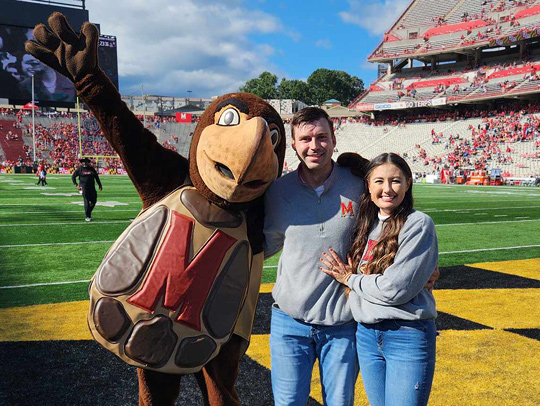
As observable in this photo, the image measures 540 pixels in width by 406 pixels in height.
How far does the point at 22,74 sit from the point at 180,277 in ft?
144

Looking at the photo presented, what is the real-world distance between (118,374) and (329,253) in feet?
6.04

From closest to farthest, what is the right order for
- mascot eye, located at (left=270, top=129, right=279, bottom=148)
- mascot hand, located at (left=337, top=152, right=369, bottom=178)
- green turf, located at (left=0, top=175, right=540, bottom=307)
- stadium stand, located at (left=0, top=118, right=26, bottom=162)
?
1. mascot eye, located at (left=270, top=129, right=279, bottom=148)
2. mascot hand, located at (left=337, top=152, right=369, bottom=178)
3. green turf, located at (left=0, top=175, right=540, bottom=307)
4. stadium stand, located at (left=0, top=118, right=26, bottom=162)

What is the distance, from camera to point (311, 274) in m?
2.25

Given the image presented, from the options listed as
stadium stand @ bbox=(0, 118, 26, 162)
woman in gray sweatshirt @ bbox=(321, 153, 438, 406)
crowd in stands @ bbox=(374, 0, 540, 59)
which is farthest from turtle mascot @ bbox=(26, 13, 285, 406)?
stadium stand @ bbox=(0, 118, 26, 162)

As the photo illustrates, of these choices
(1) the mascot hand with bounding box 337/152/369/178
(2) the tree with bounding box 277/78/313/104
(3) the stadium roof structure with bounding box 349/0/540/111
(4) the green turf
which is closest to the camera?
(1) the mascot hand with bounding box 337/152/369/178

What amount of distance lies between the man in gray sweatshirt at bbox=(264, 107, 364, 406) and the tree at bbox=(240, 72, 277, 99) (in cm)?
8090

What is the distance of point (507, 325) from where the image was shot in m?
4.10

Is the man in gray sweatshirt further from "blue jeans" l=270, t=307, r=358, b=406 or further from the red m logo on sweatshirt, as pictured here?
the red m logo on sweatshirt

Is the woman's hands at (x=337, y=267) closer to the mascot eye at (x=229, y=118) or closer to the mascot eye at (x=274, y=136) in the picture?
the mascot eye at (x=274, y=136)

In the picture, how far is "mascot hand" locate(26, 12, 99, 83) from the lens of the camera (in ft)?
7.09

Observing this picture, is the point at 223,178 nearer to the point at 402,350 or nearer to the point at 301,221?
the point at 301,221

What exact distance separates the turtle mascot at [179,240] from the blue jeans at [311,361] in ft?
0.82

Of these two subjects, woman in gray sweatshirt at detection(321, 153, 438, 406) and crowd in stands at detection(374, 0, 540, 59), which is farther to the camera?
crowd in stands at detection(374, 0, 540, 59)

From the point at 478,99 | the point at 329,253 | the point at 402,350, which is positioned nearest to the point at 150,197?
the point at 329,253
